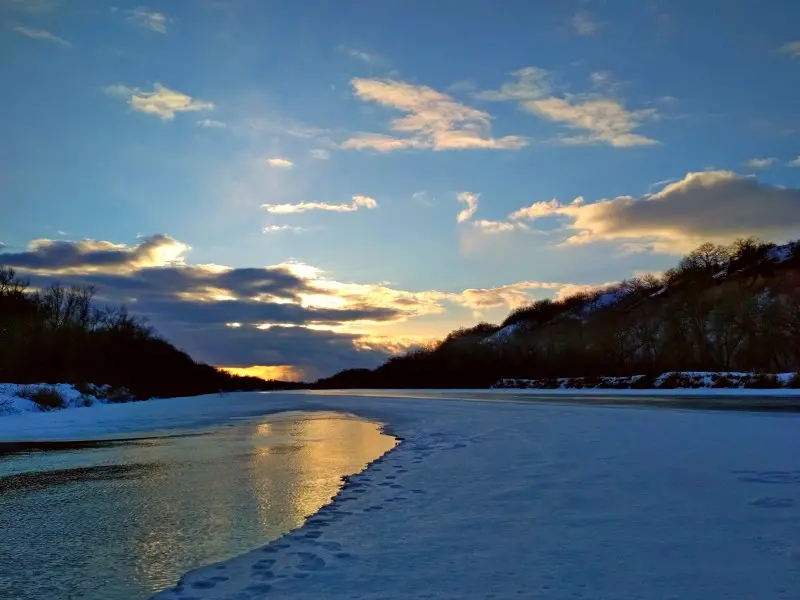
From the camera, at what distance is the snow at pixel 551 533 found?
3982 millimetres

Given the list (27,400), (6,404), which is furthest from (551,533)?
(27,400)

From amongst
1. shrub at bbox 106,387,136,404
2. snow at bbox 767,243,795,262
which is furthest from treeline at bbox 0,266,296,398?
snow at bbox 767,243,795,262

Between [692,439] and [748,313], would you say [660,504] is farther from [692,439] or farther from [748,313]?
[748,313]

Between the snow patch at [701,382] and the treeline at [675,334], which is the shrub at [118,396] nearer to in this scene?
the snow patch at [701,382]

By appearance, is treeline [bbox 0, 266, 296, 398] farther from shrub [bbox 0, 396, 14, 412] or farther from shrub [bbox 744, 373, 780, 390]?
shrub [bbox 744, 373, 780, 390]

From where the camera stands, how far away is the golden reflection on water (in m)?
5.13

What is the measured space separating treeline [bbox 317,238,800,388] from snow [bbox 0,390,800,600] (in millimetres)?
61341

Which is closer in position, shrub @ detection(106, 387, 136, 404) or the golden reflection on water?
the golden reflection on water

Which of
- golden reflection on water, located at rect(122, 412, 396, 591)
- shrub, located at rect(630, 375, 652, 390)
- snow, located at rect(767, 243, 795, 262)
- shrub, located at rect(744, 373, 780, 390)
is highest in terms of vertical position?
snow, located at rect(767, 243, 795, 262)

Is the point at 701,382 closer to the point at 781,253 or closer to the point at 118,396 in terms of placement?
the point at 118,396

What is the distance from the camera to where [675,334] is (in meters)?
87.1

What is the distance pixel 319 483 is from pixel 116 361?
92.6 m

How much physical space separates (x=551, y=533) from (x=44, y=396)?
38.0 m

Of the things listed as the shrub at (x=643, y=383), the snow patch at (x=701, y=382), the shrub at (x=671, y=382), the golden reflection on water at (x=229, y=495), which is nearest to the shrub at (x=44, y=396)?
the golden reflection on water at (x=229, y=495)
